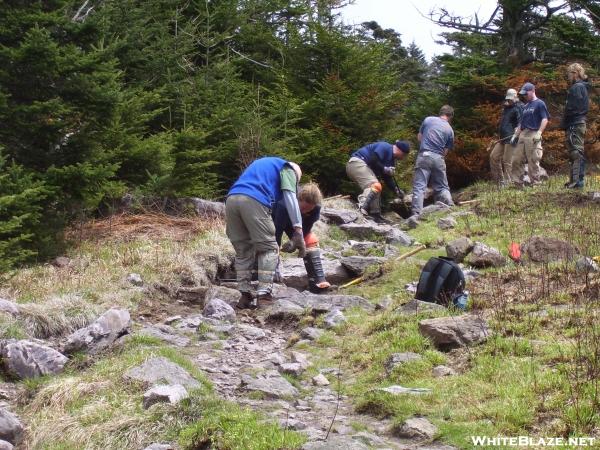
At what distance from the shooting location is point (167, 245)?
9.24m

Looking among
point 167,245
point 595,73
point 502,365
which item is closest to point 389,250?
point 167,245

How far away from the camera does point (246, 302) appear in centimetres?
776

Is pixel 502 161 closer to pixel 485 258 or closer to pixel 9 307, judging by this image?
pixel 485 258

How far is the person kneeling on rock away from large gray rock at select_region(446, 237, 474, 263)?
5.57 ft

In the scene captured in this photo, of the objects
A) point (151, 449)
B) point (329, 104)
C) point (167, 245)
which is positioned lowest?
point (151, 449)

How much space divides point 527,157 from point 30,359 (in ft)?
39.1

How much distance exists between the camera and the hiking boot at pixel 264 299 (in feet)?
25.6

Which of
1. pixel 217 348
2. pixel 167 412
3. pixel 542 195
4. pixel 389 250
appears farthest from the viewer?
pixel 542 195

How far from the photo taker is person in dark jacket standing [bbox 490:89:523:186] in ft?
48.8

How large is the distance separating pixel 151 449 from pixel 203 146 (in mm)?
9619

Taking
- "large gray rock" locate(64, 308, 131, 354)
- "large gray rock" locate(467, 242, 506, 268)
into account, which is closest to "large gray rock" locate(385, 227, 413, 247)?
"large gray rock" locate(467, 242, 506, 268)

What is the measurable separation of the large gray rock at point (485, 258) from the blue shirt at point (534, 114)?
6.25 meters

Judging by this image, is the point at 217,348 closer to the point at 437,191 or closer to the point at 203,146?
the point at 203,146

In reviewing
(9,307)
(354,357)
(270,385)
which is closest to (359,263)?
(354,357)
